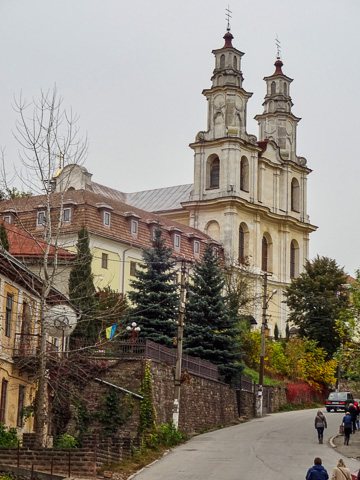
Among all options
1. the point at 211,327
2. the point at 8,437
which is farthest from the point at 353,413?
the point at 8,437

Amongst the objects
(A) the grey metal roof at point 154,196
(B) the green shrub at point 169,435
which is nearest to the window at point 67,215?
(A) the grey metal roof at point 154,196

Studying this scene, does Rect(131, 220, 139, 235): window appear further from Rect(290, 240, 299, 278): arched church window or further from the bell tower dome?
the bell tower dome

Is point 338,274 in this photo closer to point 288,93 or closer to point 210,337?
point 210,337

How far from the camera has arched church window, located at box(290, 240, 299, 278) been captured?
9464cm

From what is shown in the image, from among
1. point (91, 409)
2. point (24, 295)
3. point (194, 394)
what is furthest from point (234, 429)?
point (24, 295)

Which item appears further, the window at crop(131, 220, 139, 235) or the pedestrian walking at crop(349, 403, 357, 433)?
the window at crop(131, 220, 139, 235)

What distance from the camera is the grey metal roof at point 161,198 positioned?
95.3 meters

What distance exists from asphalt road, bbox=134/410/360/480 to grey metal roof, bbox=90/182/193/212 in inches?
1948

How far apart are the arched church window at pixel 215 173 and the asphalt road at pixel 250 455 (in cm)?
4410

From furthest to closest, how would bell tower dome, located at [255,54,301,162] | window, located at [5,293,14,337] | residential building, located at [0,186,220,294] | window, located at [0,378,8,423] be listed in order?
bell tower dome, located at [255,54,301,162]
residential building, located at [0,186,220,294]
window, located at [5,293,14,337]
window, located at [0,378,8,423]

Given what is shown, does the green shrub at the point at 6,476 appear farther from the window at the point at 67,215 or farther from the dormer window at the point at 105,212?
the dormer window at the point at 105,212

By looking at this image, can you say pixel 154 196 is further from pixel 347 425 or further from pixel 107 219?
pixel 347 425

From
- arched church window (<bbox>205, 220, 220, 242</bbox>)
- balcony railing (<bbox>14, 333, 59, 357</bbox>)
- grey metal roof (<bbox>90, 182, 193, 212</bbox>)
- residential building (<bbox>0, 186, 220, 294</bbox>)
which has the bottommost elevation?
balcony railing (<bbox>14, 333, 59, 357</bbox>)

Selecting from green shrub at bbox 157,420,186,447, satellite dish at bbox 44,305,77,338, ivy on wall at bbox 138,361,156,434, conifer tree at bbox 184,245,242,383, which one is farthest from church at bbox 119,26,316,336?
satellite dish at bbox 44,305,77,338
